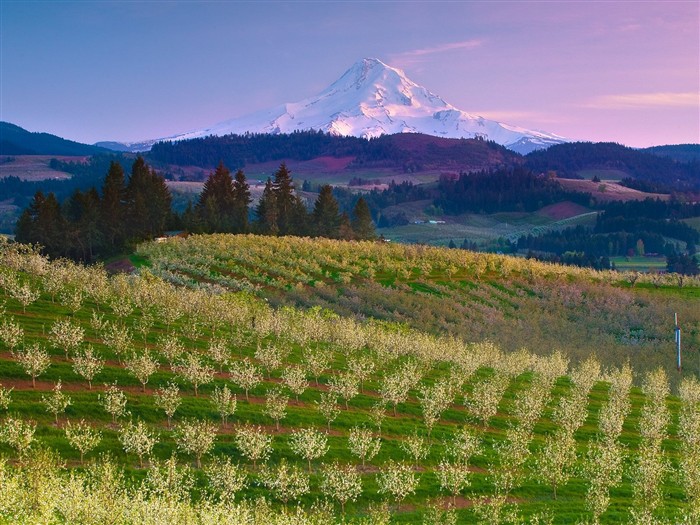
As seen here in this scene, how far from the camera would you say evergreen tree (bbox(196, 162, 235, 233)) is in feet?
544

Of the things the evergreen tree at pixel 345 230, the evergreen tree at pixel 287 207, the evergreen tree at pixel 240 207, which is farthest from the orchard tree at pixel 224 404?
the evergreen tree at pixel 345 230

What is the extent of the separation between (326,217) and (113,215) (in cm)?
5524

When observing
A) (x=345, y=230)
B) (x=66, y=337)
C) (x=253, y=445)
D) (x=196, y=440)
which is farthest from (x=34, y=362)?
(x=345, y=230)

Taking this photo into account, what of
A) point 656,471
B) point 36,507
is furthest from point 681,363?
point 36,507

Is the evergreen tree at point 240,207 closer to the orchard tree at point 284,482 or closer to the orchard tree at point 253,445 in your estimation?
the orchard tree at point 253,445

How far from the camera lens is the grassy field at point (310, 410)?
42.3 metres

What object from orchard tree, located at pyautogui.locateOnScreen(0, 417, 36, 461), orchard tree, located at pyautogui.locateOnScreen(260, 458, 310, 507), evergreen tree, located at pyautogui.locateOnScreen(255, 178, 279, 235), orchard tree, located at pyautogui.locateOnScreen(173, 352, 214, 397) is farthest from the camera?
evergreen tree, located at pyautogui.locateOnScreen(255, 178, 279, 235)

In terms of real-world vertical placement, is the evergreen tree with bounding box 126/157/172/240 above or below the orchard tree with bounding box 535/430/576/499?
above

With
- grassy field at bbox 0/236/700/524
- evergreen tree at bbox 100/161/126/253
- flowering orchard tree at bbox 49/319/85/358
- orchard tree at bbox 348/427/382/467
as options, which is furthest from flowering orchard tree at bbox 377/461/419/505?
evergreen tree at bbox 100/161/126/253

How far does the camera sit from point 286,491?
42.4 meters

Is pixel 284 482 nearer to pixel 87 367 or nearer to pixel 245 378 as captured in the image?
pixel 245 378

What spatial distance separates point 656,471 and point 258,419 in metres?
29.4

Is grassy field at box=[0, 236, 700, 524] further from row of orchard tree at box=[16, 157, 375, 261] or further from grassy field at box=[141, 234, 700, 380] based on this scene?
row of orchard tree at box=[16, 157, 375, 261]

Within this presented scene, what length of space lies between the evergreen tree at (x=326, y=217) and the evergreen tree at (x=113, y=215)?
162ft
